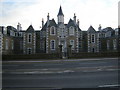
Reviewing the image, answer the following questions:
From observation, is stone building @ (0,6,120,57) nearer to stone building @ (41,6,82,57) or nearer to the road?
stone building @ (41,6,82,57)

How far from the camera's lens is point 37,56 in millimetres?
32781

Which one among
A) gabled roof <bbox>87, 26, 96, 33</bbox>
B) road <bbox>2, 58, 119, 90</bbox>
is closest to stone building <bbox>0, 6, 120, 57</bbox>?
gabled roof <bbox>87, 26, 96, 33</bbox>

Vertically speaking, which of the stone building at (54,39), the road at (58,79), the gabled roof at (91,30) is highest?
the gabled roof at (91,30)

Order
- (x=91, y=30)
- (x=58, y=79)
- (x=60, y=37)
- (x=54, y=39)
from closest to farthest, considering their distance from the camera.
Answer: (x=58, y=79) → (x=54, y=39) → (x=60, y=37) → (x=91, y=30)

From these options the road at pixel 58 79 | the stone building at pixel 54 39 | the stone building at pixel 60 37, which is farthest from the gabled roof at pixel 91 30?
the road at pixel 58 79

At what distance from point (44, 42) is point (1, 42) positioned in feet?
42.0

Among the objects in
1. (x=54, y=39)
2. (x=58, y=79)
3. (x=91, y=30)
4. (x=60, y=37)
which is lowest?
(x=58, y=79)

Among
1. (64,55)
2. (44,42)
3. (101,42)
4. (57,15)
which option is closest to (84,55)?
(64,55)

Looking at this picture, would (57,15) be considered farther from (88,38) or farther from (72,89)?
(72,89)

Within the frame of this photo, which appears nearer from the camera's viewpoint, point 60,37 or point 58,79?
point 58,79

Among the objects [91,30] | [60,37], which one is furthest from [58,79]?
[91,30]

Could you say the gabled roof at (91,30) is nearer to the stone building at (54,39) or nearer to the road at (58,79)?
the stone building at (54,39)

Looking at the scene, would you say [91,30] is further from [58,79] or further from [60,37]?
[58,79]

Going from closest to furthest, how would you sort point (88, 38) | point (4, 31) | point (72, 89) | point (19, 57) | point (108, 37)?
point (72, 89) < point (19, 57) < point (4, 31) < point (88, 38) < point (108, 37)
